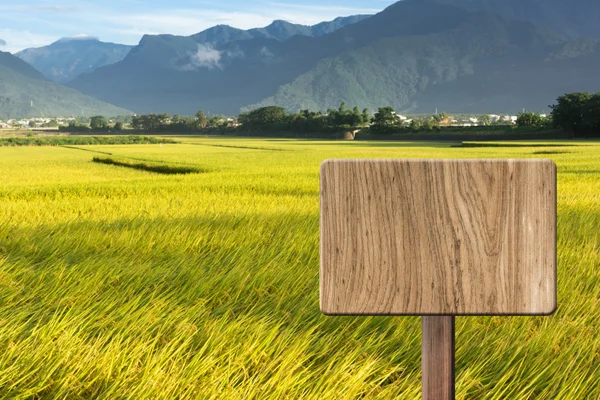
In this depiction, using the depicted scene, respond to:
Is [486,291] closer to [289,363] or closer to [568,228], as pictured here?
[289,363]

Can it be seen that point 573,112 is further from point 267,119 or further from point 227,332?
point 227,332

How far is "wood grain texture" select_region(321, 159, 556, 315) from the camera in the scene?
1.90 m

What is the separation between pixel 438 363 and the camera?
1.95 metres

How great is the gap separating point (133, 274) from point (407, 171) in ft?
10.9

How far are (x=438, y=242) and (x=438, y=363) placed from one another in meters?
0.35

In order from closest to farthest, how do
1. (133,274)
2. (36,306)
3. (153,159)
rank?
1. (36,306)
2. (133,274)
3. (153,159)

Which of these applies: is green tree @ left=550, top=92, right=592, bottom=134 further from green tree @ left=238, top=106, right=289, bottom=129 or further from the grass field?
the grass field

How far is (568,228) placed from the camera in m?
7.90

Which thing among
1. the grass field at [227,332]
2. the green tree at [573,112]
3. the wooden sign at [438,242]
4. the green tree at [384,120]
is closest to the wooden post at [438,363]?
the wooden sign at [438,242]

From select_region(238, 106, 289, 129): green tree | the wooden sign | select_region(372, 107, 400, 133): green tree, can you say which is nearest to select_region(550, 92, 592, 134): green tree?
select_region(372, 107, 400, 133): green tree

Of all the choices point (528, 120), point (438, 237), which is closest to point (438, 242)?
point (438, 237)

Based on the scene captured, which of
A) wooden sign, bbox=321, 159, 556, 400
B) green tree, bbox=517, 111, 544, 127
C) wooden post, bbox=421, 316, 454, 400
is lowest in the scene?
green tree, bbox=517, 111, 544, 127

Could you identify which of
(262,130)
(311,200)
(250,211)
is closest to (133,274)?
(250,211)

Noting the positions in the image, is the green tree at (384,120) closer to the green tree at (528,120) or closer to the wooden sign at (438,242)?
the green tree at (528,120)
